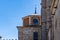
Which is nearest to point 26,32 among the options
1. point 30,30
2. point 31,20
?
point 30,30

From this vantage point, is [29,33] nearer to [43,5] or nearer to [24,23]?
[24,23]

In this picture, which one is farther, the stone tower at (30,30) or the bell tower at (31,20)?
the bell tower at (31,20)

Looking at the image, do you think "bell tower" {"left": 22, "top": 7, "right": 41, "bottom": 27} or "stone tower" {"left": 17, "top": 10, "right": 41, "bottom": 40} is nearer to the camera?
"stone tower" {"left": 17, "top": 10, "right": 41, "bottom": 40}

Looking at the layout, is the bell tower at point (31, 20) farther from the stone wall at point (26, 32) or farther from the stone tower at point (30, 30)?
the stone wall at point (26, 32)

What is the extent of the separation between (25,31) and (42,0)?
696 centimetres

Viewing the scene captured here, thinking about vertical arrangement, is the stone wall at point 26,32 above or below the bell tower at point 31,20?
below

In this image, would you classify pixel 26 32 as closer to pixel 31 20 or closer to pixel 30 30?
pixel 30 30

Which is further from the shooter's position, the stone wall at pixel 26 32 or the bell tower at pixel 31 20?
the bell tower at pixel 31 20

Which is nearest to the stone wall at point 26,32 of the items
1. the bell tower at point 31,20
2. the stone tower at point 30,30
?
the stone tower at point 30,30

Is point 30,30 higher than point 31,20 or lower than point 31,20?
lower

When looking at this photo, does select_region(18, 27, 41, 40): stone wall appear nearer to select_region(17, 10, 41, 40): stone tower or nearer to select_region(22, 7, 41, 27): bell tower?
select_region(17, 10, 41, 40): stone tower

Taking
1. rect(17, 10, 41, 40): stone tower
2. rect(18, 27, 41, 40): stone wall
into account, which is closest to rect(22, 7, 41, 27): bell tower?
rect(17, 10, 41, 40): stone tower

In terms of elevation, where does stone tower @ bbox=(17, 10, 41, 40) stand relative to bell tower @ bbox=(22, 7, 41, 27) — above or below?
below

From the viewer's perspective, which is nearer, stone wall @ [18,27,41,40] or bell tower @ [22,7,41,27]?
stone wall @ [18,27,41,40]
